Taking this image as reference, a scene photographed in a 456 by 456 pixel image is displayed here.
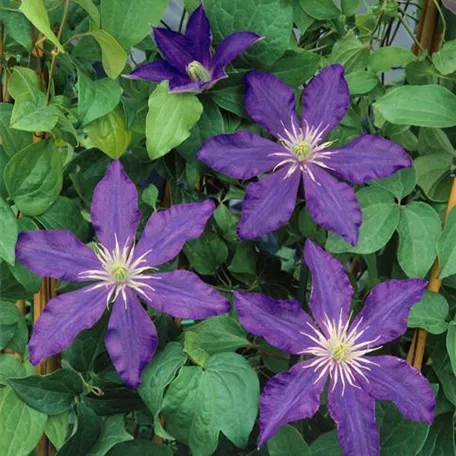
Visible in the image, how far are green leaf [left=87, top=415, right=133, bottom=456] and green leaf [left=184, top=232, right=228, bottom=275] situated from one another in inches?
7.3

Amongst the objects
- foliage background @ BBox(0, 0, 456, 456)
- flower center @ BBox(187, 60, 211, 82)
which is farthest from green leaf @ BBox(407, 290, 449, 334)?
flower center @ BBox(187, 60, 211, 82)

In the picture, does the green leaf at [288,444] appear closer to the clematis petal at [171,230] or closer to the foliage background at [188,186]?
the foliage background at [188,186]

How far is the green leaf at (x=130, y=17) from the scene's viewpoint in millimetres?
761

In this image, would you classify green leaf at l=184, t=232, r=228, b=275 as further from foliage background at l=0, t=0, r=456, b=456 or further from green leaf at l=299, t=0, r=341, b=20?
green leaf at l=299, t=0, r=341, b=20

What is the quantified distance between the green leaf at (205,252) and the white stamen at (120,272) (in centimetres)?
10

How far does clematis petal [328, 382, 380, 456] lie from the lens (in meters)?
0.75

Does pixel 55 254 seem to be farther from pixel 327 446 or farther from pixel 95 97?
pixel 327 446

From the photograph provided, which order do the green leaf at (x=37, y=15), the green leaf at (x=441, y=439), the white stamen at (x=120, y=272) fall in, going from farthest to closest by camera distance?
the green leaf at (x=441, y=439), the white stamen at (x=120, y=272), the green leaf at (x=37, y=15)

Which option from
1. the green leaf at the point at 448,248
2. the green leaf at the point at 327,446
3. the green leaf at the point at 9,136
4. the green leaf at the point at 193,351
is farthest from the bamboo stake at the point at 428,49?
the green leaf at the point at 9,136

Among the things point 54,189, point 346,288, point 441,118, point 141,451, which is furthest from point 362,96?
point 141,451

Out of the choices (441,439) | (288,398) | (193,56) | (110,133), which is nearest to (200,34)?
(193,56)

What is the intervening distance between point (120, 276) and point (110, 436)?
0.20m

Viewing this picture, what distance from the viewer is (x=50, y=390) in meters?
0.82

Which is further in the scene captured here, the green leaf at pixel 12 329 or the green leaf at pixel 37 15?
the green leaf at pixel 12 329
